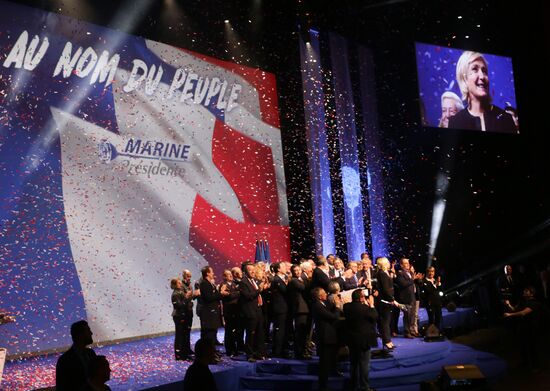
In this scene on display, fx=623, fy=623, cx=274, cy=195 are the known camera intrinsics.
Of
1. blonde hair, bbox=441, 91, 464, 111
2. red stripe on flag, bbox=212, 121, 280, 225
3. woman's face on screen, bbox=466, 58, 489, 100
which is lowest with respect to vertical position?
red stripe on flag, bbox=212, 121, 280, 225

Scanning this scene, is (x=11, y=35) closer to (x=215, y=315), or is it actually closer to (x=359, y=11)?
(x=215, y=315)

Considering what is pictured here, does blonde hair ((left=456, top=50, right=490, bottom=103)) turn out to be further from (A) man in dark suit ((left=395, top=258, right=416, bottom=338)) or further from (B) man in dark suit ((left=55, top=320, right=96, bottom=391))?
(B) man in dark suit ((left=55, top=320, right=96, bottom=391))

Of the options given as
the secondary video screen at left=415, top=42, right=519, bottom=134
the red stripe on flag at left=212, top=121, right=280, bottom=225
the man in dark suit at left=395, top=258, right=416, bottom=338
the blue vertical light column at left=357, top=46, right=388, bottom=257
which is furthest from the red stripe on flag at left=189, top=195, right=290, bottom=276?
the secondary video screen at left=415, top=42, right=519, bottom=134

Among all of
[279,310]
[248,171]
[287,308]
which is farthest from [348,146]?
[279,310]

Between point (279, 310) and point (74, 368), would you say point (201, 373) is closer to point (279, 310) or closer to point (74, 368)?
point (74, 368)

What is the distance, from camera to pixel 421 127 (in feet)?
51.4

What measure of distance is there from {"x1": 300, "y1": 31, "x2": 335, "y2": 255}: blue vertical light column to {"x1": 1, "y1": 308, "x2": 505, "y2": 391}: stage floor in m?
4.03

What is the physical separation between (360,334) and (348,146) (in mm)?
7277

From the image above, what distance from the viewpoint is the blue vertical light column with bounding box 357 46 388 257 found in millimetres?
14570

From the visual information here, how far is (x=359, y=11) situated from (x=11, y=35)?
7.95 metres

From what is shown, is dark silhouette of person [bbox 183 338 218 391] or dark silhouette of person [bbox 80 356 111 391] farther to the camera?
dark silhouette of person [bbox 183 338 218 391]

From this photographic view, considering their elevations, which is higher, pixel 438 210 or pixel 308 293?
pixel 438 210

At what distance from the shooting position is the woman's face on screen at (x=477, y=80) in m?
15.1

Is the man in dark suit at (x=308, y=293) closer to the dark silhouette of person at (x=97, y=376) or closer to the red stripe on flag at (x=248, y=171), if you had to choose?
the red stripe on flag at (x=248, y=171)
